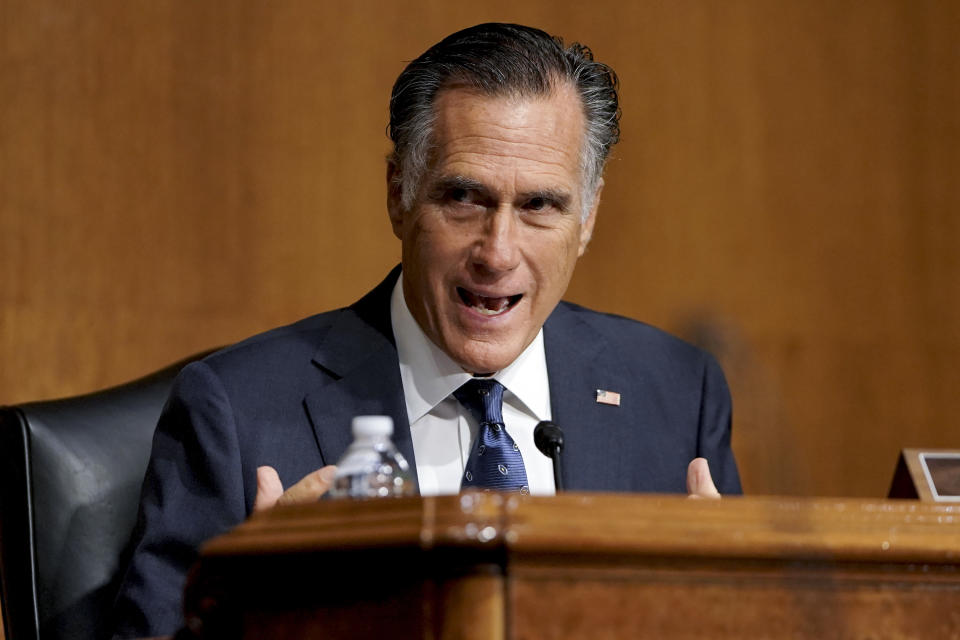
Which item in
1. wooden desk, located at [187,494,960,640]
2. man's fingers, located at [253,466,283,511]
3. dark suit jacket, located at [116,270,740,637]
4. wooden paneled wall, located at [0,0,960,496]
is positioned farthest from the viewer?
wooden paneled wall, located at [0,0,960,496]

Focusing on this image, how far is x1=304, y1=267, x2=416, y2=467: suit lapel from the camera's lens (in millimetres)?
1931

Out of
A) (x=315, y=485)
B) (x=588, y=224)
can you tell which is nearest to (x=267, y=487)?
(x=315, y=485)

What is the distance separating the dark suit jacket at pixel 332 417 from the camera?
1802mm

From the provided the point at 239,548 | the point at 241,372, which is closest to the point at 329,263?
the point at 241,372

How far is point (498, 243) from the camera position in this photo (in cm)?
196

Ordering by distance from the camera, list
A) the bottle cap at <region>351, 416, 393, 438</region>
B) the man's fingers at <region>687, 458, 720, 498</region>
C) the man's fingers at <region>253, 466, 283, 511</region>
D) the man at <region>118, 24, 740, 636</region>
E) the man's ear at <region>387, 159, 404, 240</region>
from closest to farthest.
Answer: the bottle cap at <region>351, 416, 393, 438</region> → the man's fingers at <region>253, 466, 283, 511</region> → the man's fingers at <region>687, 458, 720, 498</region> → the man at <region>118, 24, 740, 636</region> → the man's ear at <region>387, 159, 404, 240</region>

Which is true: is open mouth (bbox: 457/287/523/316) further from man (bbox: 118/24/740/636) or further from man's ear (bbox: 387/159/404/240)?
man's ear (bbox: 387/159/404/240)

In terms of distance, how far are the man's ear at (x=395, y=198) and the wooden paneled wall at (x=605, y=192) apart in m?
0.91

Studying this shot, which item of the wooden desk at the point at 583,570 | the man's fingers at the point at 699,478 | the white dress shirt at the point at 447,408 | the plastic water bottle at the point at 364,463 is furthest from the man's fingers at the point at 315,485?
the white dress shirt at the point at 447,408

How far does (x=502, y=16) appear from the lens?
329 cm

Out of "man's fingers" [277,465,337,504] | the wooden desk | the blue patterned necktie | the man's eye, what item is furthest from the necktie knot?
the wooden desk

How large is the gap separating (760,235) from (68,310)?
183 centimetres

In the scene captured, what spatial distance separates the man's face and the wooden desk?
3.23 feet

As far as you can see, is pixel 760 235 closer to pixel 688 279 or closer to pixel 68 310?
pixel 688 279
